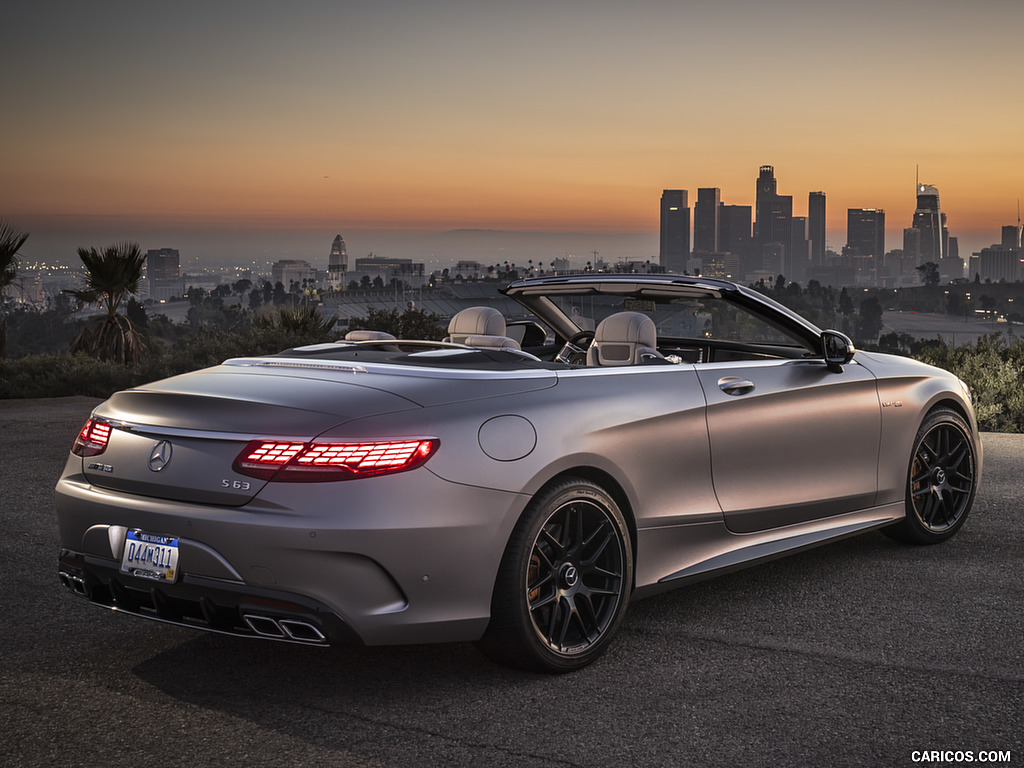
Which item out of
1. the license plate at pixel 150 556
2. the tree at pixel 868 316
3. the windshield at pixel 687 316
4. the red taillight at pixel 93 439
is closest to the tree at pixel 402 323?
the windshield at pixel 687 316

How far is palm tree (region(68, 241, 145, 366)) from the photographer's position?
2372cm

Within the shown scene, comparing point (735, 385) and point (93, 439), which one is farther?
point (735, 385)

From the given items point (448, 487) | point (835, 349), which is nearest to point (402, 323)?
point (835, 349)

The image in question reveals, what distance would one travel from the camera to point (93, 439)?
13.0 ft

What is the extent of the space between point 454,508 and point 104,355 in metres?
22.1

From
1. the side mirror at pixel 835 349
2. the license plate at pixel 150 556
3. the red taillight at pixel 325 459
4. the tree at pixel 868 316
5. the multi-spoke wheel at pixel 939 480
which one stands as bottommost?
the tree at pixel 868 316

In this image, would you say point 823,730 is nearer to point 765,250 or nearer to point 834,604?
point 834,604

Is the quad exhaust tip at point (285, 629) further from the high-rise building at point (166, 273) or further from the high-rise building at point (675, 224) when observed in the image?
the high-rise building at point (166, 273)

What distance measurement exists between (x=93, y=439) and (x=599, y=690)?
2136 mm

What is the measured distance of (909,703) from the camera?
3689 mm

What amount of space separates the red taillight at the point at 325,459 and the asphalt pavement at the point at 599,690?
852 millimetres

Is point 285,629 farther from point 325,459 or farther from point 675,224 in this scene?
point 675,224

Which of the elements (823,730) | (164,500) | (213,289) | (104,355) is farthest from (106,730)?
(213,289)

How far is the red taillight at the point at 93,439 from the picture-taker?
12.8ft
